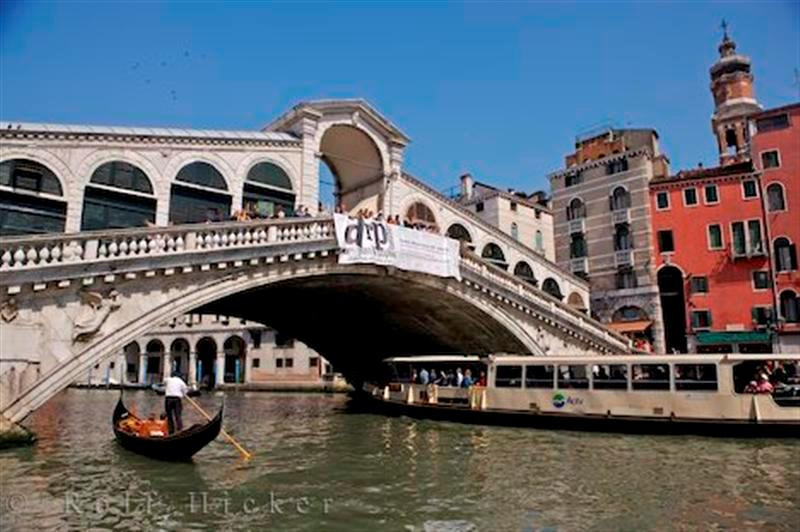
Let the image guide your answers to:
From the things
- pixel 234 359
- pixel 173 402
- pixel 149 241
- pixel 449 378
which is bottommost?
pixel 173 402

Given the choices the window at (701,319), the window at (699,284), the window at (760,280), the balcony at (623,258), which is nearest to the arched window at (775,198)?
the window at (760,280)

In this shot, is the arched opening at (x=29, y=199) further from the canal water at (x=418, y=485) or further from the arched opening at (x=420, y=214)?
the arched opening at (x=420, y=214)

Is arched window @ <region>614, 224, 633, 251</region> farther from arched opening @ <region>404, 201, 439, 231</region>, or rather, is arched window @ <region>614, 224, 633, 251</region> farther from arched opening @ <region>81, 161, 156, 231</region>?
arched opening @ <region>81, 161, 156, 231</region>

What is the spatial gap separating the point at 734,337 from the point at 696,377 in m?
14.5

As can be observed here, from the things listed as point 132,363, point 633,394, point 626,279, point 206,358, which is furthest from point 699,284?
point 132,363

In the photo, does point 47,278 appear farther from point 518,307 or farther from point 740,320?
point 740,320

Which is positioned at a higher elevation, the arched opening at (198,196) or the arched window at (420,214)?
the arched window at (420,214)

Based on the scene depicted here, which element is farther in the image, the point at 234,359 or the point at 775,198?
the point at 234,359

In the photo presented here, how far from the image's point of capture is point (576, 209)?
31953 millimetres

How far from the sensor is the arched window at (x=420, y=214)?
922 inches

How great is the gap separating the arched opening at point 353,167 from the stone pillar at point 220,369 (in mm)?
25561

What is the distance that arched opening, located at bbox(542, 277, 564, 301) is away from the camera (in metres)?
28.1

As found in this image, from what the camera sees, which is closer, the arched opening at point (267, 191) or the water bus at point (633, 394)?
the water bus at point (633, 394)

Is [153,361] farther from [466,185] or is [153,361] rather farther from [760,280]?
[760,280]
